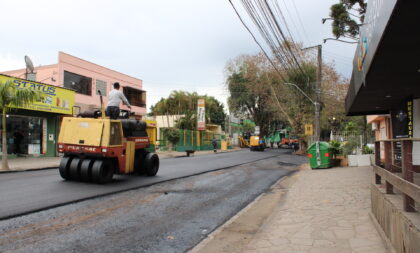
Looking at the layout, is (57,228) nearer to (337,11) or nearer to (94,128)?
(94,128)

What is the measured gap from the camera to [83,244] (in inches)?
176

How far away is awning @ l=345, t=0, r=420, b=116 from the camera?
13.8 feet

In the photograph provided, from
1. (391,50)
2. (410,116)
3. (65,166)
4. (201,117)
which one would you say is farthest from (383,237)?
(201,117)

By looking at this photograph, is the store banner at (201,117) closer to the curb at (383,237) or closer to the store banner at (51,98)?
the store banner at (51,98)

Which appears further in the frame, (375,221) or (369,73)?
(369,73)

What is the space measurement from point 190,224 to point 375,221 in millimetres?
3014

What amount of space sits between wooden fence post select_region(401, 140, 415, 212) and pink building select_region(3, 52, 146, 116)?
84.6ft

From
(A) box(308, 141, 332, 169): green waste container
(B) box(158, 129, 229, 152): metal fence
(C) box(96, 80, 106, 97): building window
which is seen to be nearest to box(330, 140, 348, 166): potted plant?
(A) box(308, 141, 332, 169): green waste container

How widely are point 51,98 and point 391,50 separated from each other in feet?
65.4

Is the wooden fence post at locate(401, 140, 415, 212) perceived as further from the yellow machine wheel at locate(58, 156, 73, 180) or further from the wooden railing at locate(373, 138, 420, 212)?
the yellow machine wheel at locate(58, 156, 73, 180)

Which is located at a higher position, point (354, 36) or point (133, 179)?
point (354, 36)

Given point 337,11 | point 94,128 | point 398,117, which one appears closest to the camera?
point 94,128

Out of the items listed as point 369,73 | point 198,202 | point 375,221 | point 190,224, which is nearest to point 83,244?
point 190,224

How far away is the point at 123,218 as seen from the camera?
5875 millimetres
